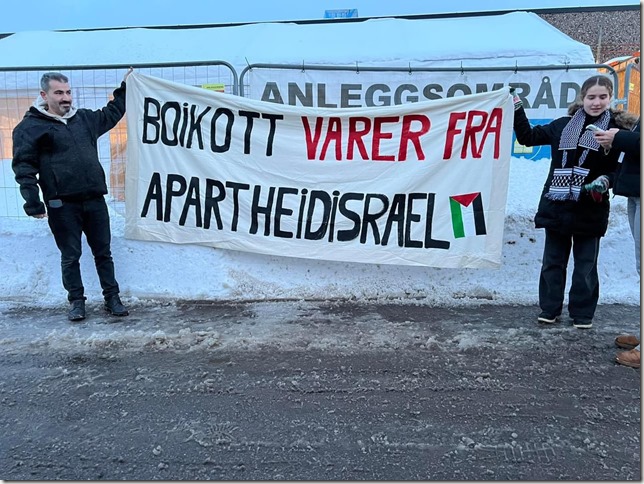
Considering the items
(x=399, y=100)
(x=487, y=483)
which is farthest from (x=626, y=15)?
(x=487, y=483)

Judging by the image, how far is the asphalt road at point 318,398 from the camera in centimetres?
239

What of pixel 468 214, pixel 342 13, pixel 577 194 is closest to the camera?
pixel 577 194

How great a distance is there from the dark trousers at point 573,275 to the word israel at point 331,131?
1.02 metres

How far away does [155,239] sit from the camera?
16.5 ft

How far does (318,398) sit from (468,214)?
2480 millimetres

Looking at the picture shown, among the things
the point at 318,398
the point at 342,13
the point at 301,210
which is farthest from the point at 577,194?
the point at 342,13

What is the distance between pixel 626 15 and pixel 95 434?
20268mm

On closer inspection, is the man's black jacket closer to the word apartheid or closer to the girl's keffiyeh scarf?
the word apartheid

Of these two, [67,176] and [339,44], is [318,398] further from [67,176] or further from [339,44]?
[339,44]

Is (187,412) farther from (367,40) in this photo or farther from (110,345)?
(367,40)

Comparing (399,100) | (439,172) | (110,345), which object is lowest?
(110,345)

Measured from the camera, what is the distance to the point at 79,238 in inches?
177

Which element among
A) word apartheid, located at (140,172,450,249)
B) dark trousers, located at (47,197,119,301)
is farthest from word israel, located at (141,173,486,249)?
dark trousers, located at (47,197,119,301)

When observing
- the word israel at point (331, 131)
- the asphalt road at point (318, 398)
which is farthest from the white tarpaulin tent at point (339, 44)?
the asphalt road at point (318, 398)
